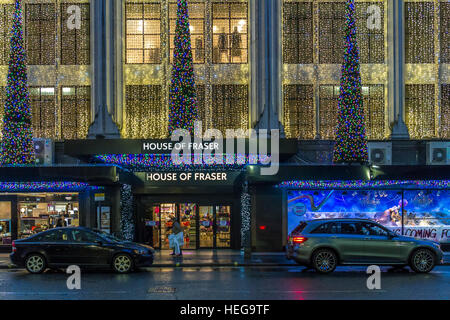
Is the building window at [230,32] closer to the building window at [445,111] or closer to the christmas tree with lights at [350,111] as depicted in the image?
A: the christmas tree with lights at [350,111]

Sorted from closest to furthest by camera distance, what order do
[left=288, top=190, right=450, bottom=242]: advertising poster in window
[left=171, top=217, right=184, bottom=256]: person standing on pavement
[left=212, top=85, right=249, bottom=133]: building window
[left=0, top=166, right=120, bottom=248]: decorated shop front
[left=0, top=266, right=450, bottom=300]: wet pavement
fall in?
1. [left=0, top=266, right=450, bottom=300]: wet pavement
2. [left=171, top=217, right=184, bottom=256]: person standing on pavement
3. [left=0, top=166, right=120, bottom=248]: decorated shop front
4. [left=288, top=190, right=450, bottom=242]: advertising poster in window
5. [left=212, top=85, right=249, bottom=133]: building window

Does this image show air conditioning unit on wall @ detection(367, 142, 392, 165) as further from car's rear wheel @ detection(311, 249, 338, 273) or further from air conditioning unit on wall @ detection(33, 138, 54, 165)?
air conditioning unit on wall @ detection(33, 138, 54, 165)

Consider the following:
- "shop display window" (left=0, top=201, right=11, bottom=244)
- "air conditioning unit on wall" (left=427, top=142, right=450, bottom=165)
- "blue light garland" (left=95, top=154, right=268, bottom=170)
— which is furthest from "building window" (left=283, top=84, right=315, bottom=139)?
"shop display window" (left=0, top=201, right=11, bottom=244)

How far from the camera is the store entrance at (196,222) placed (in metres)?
26.5

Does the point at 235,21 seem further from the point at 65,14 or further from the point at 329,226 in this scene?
the point at 329,226

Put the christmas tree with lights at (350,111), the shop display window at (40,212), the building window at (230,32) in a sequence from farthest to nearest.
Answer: the building window at (230,32) → the shop display window at (40,212) → the christmas tree with lights at (350,111)

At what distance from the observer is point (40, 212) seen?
2578cm

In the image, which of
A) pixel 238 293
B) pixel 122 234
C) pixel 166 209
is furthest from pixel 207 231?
pixel 238 293

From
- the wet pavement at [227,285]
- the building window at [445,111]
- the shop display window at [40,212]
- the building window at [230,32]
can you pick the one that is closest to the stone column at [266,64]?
the building window at [230,32]

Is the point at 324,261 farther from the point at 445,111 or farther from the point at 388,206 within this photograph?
the point at 445,111

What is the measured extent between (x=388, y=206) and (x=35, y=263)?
1545 centimetres

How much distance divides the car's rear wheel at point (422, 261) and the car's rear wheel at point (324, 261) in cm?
233

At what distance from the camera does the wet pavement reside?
1305 centimetres

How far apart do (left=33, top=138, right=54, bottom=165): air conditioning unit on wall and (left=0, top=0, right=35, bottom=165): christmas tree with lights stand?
88cm
